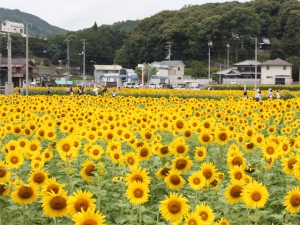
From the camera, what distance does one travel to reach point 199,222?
9.10ft

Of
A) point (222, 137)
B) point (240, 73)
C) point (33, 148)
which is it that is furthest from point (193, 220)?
point (240, 73)

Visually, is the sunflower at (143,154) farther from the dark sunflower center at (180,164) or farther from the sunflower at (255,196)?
the sunflower at (255,196)

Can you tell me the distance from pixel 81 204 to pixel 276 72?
62.7 meters

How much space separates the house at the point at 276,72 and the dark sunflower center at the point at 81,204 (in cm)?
6180

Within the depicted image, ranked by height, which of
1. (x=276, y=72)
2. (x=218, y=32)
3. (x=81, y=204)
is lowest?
(x=81, y=204)

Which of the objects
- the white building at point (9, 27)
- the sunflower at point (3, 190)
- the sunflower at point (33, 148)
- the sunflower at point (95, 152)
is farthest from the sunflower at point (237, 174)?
the white building at point (9, 27)

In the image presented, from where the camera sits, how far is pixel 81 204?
2865mm

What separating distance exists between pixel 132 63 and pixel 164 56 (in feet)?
22.6

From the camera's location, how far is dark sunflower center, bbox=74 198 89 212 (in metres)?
2.85

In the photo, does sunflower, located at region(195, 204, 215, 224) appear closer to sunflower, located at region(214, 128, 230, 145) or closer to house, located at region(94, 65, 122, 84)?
sunflower, located at region(214, 128, 230, 145)

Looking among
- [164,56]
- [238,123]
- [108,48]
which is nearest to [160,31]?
[164,56]

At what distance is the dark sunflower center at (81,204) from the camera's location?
9.35 ft

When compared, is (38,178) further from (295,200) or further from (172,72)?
(172,72)

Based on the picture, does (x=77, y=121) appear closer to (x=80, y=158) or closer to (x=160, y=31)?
(x=80, y=158)
